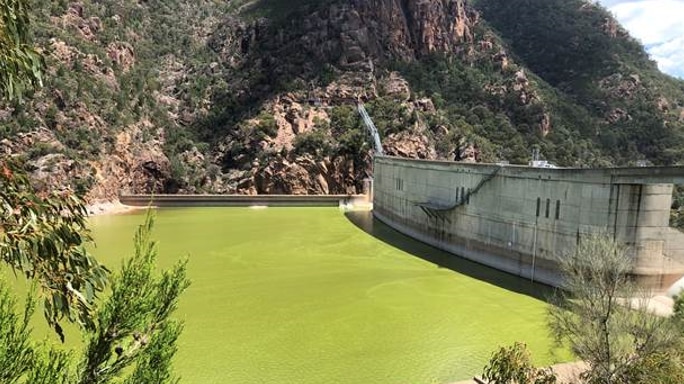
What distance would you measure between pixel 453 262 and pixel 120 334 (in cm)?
2367

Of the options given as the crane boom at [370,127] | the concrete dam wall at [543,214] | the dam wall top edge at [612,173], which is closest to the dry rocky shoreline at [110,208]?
the crane boom at [370,127]

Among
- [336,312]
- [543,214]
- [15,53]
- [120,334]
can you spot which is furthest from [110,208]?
[15,53]

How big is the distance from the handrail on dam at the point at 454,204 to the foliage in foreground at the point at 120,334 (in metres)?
22.4

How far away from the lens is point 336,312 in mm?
18359

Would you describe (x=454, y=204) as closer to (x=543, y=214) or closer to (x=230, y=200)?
(x=543, y=214)

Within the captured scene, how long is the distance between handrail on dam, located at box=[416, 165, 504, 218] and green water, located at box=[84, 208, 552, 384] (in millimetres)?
2393

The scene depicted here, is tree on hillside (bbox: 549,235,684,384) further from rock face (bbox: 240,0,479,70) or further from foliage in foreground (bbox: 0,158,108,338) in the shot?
rock face (bbox: 240,0,479,70)

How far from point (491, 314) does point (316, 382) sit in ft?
Answer: 27.3

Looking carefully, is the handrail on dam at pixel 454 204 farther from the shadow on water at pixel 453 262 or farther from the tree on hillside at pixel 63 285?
the tree on hillside at pixel 63 285

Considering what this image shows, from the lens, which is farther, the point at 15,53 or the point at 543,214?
the point at 543,214

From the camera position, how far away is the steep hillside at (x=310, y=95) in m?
50.8

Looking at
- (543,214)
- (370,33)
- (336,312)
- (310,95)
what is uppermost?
(370,33)

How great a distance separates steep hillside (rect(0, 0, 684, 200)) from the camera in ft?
167

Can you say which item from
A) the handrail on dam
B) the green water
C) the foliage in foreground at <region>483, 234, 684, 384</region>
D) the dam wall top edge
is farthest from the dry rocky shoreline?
the foliage in foreground at <region>483, 234, 684, 384</region>
